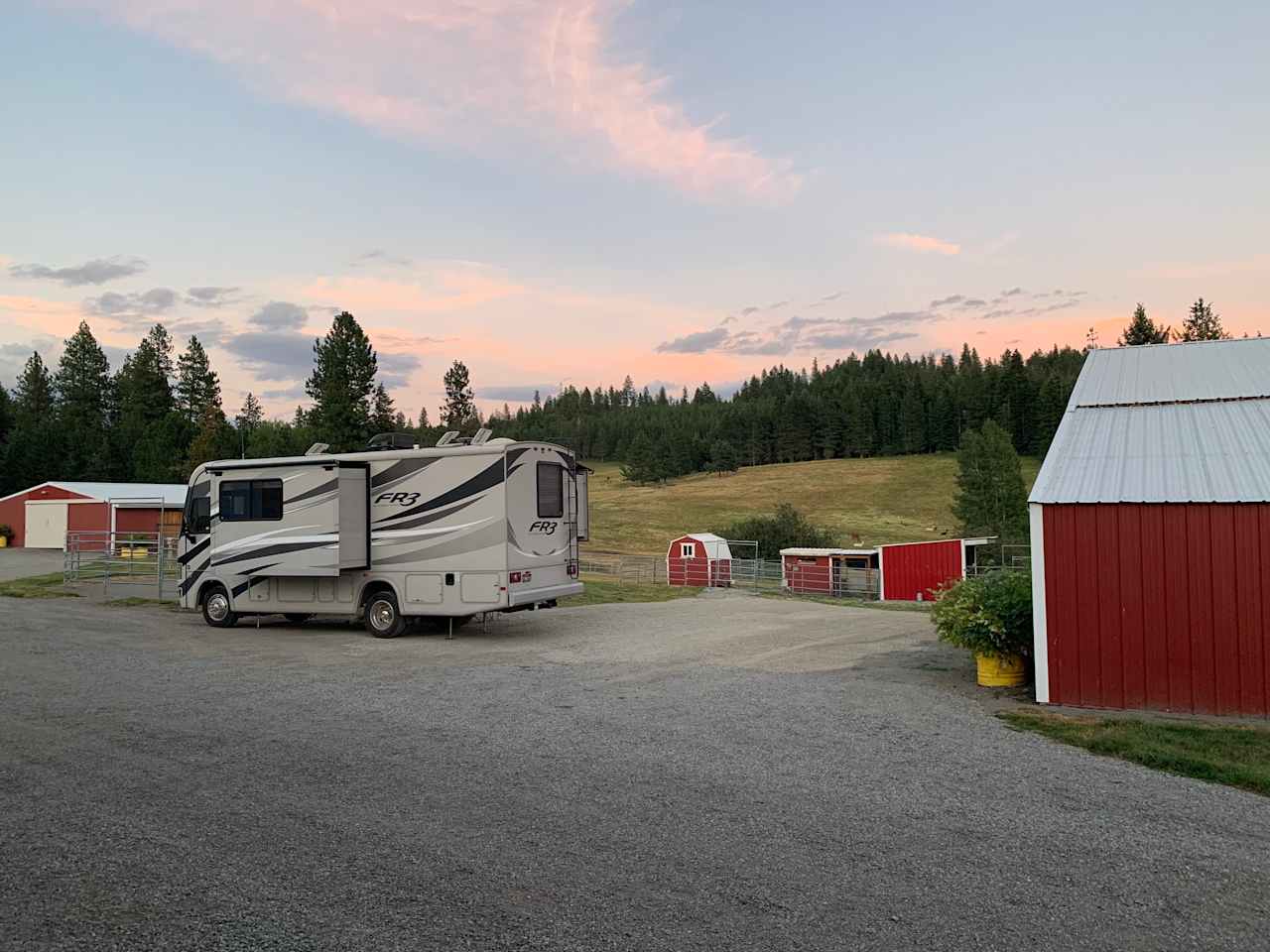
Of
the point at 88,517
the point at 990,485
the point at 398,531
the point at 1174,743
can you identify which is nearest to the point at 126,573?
the point at 398,531

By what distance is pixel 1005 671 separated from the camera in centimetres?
1016

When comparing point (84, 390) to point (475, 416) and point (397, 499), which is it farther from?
point (397, 499)

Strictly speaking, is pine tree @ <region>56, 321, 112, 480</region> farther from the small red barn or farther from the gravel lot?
the gravel lot

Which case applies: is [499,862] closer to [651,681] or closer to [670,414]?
[651,681]

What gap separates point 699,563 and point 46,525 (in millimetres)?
32874

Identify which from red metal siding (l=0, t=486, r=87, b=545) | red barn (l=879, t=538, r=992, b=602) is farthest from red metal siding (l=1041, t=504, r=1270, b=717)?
red metal siding (l=0, t=486, r=87, b=545)

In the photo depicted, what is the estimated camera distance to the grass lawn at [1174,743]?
21.9 ft

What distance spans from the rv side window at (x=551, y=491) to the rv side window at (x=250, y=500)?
4.56 metres

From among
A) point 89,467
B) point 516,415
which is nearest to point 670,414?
point 516,415

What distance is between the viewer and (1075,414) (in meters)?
11.8

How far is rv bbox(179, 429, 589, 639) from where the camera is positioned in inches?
556

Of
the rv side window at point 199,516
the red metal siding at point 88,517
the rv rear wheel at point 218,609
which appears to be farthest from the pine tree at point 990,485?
the red metal siding at point 88,517

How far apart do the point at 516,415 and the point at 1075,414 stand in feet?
575

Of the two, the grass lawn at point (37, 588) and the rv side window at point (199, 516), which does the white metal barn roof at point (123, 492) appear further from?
the rv side window at point (199, 516)
